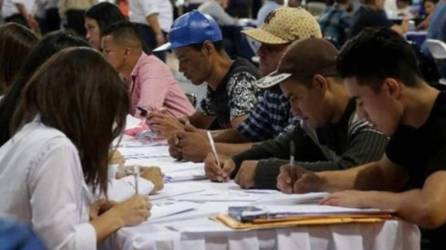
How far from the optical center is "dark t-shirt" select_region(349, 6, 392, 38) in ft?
23.4

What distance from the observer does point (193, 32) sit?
12.2ft

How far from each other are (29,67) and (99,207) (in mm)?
674

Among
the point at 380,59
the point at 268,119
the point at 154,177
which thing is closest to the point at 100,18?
the point at 268,119

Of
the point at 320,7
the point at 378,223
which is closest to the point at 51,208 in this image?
the point at 378,223

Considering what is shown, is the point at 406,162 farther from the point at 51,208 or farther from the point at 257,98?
the point at 257,98

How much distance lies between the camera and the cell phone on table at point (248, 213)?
2035 millimetres

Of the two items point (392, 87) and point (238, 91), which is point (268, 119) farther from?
point (392, 87)

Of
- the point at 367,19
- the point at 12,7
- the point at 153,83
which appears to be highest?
the point at 153,83

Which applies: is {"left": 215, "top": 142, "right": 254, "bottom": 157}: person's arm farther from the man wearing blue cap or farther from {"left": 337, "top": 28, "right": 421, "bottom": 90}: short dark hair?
{"left": 337, "top": 28, "right": 421, "bottom": 90}: short dark hair

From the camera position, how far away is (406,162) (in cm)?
237

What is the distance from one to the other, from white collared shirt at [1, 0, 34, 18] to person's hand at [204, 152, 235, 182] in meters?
5.80

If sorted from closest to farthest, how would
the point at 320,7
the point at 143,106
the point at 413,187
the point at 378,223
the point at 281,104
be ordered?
the point at 378,223 → the point at 413,187 → the point at 281,104 → the point at 143,106 → the point at 320,7

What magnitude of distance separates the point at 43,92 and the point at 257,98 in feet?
5.44

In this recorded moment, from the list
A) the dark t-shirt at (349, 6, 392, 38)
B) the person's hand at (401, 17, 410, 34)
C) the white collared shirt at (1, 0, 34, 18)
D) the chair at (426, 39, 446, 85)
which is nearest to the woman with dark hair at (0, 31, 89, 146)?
the chair at (426, 39, 446, 85)
